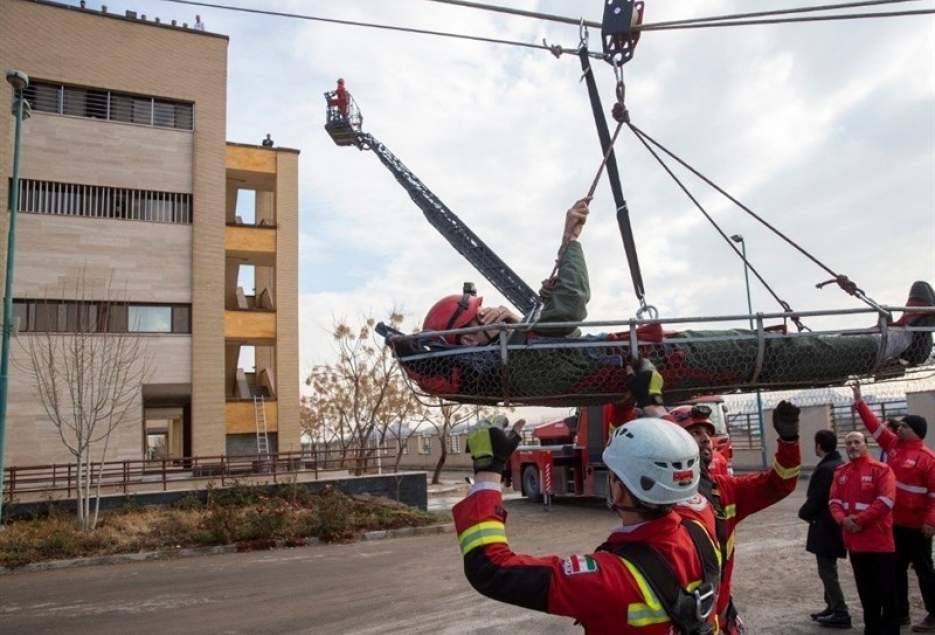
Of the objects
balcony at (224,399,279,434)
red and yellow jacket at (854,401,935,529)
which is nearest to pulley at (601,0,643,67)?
red and yellow jacket at (854,401,935,529)

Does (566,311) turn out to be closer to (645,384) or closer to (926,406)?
(645,384)

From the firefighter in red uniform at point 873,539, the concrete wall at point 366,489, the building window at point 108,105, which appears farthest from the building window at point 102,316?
the firefighter in red uniform at point 873,539

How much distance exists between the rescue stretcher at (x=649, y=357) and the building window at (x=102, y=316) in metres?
19.0

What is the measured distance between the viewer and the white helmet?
108 inches

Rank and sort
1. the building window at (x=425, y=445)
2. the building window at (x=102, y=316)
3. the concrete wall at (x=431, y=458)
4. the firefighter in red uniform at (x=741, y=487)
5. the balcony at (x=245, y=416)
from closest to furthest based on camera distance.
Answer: the firefighter in red uniform at (x=741, y=487) < the building window at (x=102, y=316) < the balcony at (x=245, y=416) < the concrete wall at (x=431, y=458) < the building window at (x=425, y=445)

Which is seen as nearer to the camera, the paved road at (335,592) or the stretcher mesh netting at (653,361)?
the stretcher mesh netting at (653,361)

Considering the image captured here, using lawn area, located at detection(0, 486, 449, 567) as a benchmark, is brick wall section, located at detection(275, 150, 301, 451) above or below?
above

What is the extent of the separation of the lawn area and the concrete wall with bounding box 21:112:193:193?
11.6 m

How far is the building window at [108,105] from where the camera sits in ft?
75.3

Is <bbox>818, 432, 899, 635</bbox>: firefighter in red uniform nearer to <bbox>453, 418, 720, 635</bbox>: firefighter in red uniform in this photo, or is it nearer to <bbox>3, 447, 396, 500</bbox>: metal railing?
<bbox>453, 418, 720, 635</bbox>: firefighter in red uniform

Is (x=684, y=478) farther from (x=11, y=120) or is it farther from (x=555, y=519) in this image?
(x=11, y=120)

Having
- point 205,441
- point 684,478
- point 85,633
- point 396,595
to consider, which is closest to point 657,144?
point 684,478

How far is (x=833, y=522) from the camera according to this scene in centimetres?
711

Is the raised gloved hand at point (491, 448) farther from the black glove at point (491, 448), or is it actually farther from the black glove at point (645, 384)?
the black glove at point (645, 384)
